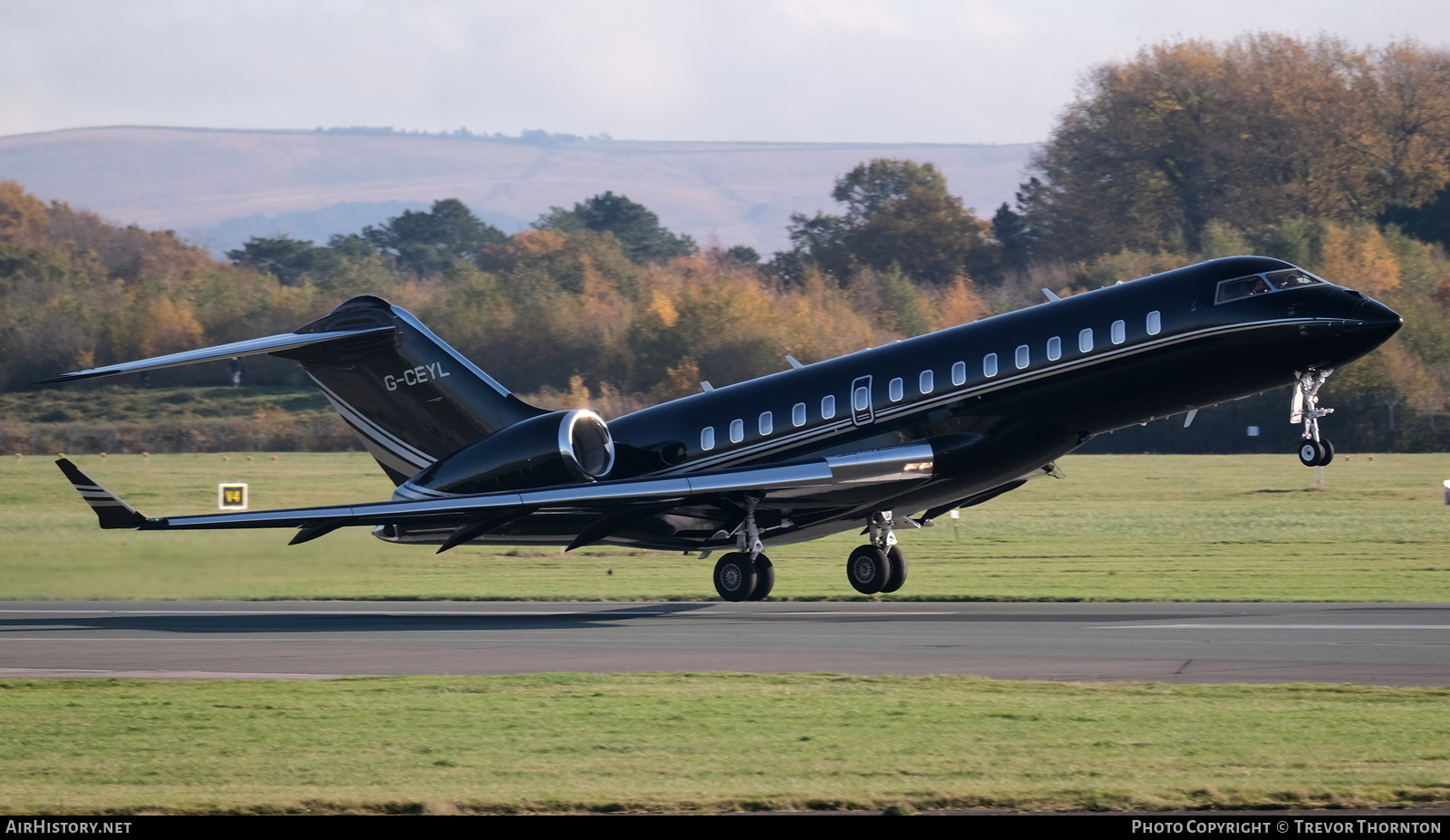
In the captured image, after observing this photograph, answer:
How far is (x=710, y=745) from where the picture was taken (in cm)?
1347

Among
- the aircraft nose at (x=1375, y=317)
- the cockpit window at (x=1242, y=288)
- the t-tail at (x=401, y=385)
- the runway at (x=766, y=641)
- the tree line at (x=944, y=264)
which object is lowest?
the runway at (x=766, y=641)

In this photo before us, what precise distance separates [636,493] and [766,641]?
5273mm

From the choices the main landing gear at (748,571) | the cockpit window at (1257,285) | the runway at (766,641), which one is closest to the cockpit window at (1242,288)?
the cockpit window at (1257,285)

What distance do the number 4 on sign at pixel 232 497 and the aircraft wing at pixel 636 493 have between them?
58.1ft

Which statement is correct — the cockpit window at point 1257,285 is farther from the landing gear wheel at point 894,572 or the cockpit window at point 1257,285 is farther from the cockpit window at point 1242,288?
the landing gear wheel at point 894,572

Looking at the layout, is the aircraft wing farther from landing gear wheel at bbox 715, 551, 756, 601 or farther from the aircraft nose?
the aircraft nose

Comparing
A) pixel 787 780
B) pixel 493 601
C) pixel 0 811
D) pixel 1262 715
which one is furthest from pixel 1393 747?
pixel 493 601

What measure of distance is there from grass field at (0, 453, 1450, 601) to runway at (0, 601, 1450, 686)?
3.59ft

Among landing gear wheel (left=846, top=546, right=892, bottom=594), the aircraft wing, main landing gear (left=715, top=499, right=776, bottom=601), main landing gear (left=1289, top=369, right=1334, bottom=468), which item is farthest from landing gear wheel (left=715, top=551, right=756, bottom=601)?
main landing gear (left=1289, top=369, right=1334, bottom=468)

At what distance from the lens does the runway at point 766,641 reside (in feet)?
59.5

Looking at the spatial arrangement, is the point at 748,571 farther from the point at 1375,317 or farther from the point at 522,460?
the point at 1375,317
